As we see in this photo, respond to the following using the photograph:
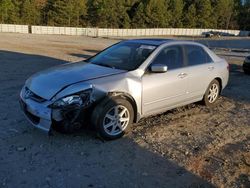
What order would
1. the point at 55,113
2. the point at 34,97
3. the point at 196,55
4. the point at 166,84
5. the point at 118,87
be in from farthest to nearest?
the point at 196,55
the point at 166,84
the point at 118,87
the point at 34,97
the point at 55,113

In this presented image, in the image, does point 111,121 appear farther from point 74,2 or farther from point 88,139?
point 74,2

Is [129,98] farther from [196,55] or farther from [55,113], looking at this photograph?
[196,55]

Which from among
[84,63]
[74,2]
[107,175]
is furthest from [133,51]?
[74,2]

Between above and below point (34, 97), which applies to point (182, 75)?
above

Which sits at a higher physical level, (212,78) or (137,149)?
(212,78)

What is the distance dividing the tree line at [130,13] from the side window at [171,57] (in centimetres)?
6132

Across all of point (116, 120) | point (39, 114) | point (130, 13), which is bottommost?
point (130, 13)

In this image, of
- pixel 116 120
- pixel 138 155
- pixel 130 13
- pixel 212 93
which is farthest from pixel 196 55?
pixel 130 13

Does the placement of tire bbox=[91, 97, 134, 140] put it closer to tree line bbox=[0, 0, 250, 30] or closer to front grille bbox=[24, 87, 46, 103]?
front grille bbox=[24, 87, 46, 103]

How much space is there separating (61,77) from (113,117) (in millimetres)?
1020

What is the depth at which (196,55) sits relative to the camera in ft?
22.8

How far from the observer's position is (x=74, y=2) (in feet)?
229

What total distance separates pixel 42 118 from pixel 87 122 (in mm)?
659

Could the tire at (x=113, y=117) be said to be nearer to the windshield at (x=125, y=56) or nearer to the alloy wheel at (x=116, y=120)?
the alloy wheel at (x=116, y=120)
